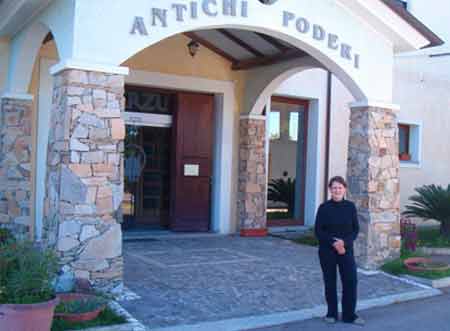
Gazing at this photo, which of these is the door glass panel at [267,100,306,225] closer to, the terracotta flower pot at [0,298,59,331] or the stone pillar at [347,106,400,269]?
the stone pillar at [347,106,400,269]

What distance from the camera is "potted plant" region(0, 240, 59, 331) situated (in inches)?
187

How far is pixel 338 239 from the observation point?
6.19 meters

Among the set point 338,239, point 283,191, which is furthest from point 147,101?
point 338,239

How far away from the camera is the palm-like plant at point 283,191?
13188mm

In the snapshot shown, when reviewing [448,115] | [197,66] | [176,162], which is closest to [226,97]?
[197,66]

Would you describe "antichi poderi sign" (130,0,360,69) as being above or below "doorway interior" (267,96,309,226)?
above

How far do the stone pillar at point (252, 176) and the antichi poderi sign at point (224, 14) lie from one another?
11.2 feet

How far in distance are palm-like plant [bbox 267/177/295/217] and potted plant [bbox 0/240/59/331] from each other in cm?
808

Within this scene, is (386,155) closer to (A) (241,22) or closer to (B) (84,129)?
(A) (241,22)

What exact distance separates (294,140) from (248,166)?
2.02 m

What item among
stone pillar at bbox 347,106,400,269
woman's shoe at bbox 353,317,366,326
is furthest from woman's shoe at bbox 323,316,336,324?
stone pillar at bbox 347,106,400,269

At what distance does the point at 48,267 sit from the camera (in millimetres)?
5270

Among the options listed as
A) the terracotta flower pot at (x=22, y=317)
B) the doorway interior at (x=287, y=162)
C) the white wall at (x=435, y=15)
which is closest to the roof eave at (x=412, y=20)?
the doorway interior at (x=287, y=162)

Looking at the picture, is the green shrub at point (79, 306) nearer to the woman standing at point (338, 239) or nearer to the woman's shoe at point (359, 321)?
the woman standing at point (338, 239)
